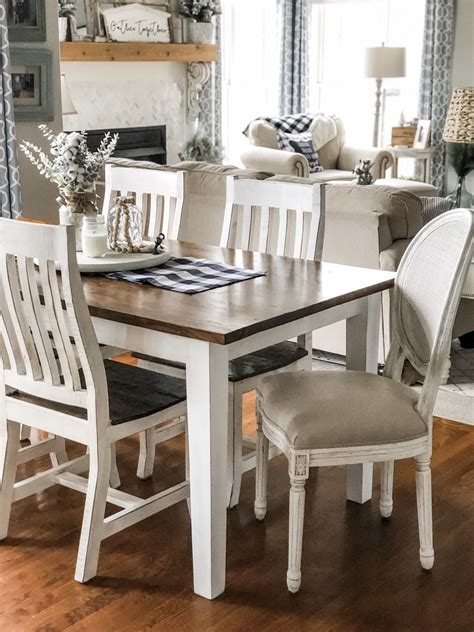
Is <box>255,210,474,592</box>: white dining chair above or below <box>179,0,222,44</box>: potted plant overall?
below

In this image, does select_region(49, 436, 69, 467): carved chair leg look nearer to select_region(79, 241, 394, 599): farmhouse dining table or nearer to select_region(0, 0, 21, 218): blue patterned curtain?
select_region(79, 241, 394, 599): farmhouse dining table

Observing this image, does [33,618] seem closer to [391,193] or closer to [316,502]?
[316,502]

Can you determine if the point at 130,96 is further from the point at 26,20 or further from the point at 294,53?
the point at 26,20

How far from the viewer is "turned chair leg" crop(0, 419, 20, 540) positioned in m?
2.95

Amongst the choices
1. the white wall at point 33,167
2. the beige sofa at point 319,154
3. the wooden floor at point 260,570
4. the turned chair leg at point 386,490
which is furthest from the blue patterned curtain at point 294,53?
the turned chair leg at point 386,490

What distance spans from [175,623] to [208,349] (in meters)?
0.77

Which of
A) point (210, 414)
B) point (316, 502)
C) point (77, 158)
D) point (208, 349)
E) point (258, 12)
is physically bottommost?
point (316, 502)

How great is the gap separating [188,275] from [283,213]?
617 millimetres

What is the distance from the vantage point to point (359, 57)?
377 inches

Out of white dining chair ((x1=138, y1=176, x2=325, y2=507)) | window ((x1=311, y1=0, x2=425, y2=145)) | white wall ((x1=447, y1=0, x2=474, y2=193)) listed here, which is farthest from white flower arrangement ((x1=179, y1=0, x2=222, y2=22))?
white dining chair ((x1=138, y1=176, x2=325, y2=507))

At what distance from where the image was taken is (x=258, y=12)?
30.4 feet

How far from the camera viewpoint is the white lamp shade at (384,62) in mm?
8578

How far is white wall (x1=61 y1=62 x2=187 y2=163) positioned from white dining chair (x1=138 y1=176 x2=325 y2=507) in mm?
4211

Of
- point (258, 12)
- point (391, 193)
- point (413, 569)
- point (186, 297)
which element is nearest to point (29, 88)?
point (391, 193)
